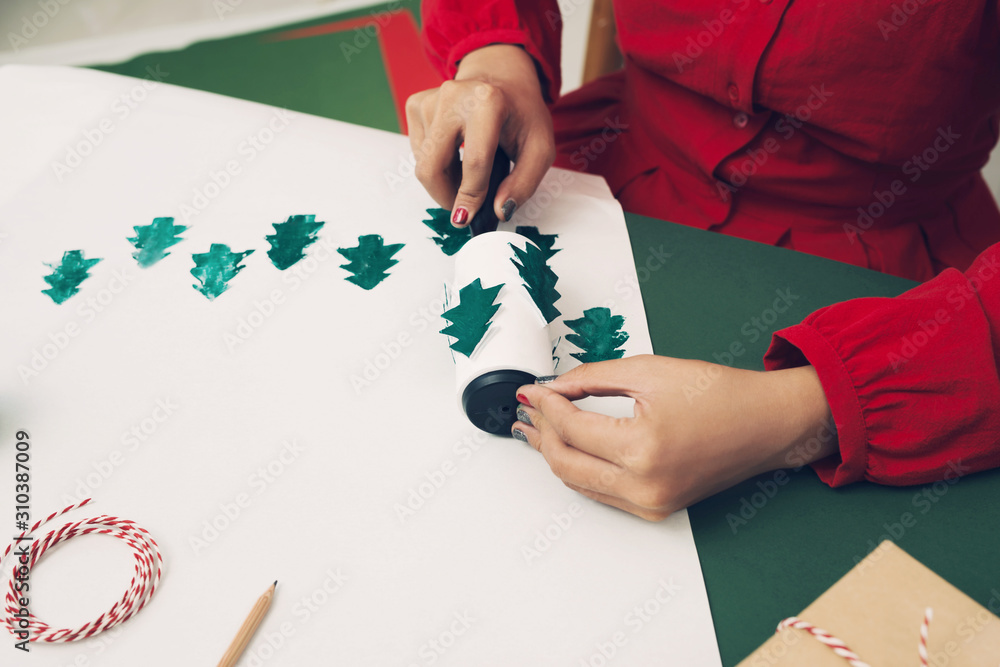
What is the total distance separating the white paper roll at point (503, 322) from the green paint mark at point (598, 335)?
7 centimetres

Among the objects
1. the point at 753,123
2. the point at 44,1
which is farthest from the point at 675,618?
the point at 44,1

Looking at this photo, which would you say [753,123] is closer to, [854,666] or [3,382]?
[854,666]

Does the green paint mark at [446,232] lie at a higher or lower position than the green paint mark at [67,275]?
lower

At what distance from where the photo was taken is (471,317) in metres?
0.57

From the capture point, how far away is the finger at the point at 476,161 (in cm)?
69
